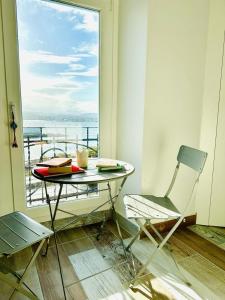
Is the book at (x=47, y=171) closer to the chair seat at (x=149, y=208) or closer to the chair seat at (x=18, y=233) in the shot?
the chair seat at (x=18, y=233)

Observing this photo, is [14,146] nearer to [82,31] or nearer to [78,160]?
[78,160]

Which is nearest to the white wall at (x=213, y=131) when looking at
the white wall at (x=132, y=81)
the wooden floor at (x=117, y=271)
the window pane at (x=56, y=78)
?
the wooden floor at (x=117, y=271)

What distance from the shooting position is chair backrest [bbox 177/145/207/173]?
1570 millimetres

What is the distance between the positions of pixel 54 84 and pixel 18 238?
1.27 meters

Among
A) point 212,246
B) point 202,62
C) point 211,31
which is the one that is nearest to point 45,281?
point 212,246

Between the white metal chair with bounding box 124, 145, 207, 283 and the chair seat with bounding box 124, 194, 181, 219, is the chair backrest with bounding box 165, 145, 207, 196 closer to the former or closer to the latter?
the white metal chair with bounding box 124, 145, 207, 283

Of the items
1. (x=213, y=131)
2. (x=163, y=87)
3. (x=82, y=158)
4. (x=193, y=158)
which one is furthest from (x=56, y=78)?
(x=213, y=131)

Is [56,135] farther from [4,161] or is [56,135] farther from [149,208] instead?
[149,208]

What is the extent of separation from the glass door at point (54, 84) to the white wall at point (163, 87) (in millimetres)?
241

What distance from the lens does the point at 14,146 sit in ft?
6.09

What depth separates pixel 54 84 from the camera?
6.55ft

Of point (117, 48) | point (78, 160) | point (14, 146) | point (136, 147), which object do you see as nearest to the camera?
point (78, 160)

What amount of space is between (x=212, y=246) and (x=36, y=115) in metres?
1.81

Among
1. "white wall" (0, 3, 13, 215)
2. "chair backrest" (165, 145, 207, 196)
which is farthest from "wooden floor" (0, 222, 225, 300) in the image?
"chair backrest" (165, 145, 207, 196)
